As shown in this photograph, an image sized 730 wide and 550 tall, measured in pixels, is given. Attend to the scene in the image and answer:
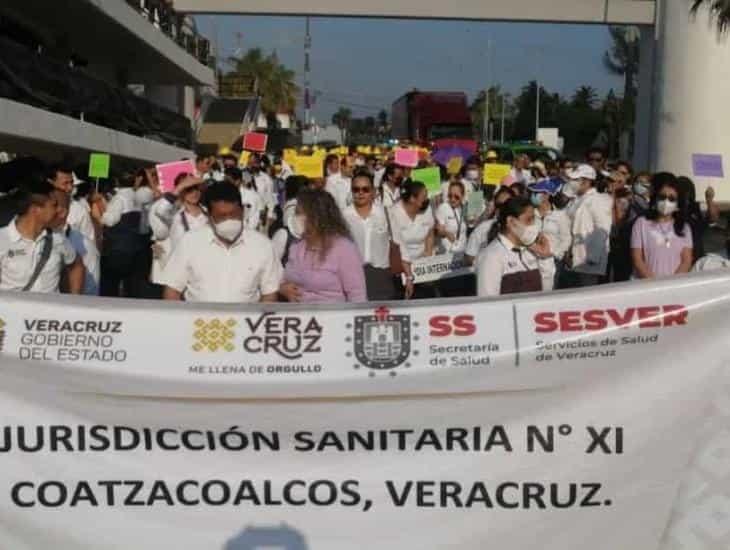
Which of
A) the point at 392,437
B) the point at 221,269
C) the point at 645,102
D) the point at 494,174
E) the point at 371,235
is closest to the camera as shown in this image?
the point at 392,437

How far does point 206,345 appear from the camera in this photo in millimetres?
4844

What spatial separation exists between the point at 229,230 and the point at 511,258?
1912 millimetres

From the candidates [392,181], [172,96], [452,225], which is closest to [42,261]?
[452,225]

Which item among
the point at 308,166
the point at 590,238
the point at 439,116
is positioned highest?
the point at 439,116

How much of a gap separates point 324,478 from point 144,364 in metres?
0.85

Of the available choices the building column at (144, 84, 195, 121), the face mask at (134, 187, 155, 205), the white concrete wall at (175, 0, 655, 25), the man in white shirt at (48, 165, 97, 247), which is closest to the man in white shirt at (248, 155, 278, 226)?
the face mask at (134, 187, 155, 205)

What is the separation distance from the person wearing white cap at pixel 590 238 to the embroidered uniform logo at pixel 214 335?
7.19 meters

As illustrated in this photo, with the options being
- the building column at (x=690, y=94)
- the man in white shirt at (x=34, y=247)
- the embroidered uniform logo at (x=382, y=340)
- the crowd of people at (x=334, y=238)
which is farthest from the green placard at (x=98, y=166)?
the building column at (x=690, y=94)

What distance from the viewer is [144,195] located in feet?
43.1

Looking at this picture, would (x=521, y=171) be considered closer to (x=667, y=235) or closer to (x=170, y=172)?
(x=170, y=172)

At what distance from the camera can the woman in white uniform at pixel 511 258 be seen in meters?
7.38

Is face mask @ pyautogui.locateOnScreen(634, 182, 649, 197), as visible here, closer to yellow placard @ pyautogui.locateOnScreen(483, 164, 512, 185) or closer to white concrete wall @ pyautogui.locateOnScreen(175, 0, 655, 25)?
yellow placard @ pyautogui.locateOnScreen(483, 164, 512, 185)

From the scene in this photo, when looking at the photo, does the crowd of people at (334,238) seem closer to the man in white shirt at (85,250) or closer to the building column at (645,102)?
the man in white shirt at (85,250)

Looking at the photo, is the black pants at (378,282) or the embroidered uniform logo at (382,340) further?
the black pants at (378,282)
